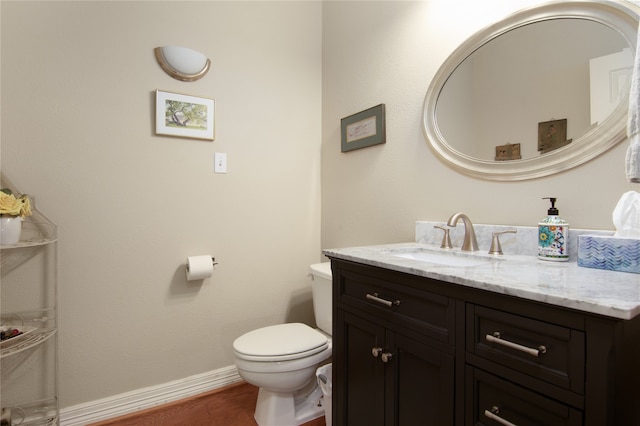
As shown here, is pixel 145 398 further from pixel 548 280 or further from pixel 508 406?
pixel 548 280

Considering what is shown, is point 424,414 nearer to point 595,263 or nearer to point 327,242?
point 595,263

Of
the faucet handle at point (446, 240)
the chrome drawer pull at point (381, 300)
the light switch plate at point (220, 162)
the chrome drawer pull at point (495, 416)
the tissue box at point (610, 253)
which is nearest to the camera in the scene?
the chrome drawer pull at point (495, 416)

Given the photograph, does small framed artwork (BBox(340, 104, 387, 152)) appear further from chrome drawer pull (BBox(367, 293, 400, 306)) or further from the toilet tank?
chrome drawer pull (BBox(367, 293, 400, 306))

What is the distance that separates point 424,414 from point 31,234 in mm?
1786

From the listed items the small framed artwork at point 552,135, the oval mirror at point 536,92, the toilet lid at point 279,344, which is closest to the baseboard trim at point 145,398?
the toilet lid at point 279,344

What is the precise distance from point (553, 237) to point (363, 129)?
1.14 m

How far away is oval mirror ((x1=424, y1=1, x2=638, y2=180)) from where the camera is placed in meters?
0.98

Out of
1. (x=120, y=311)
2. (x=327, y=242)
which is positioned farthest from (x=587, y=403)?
(x=120, y=311)

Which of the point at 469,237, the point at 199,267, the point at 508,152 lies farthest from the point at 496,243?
the point at 199,267

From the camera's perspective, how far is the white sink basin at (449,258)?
1.13 metres

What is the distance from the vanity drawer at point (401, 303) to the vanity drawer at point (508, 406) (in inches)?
4.4

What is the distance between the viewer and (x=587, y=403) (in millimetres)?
575

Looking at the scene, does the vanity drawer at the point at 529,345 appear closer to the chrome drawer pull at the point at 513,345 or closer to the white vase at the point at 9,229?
the chrome drawer pull at the point at 513,345

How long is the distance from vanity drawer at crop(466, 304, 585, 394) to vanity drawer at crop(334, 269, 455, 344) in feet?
0.23
